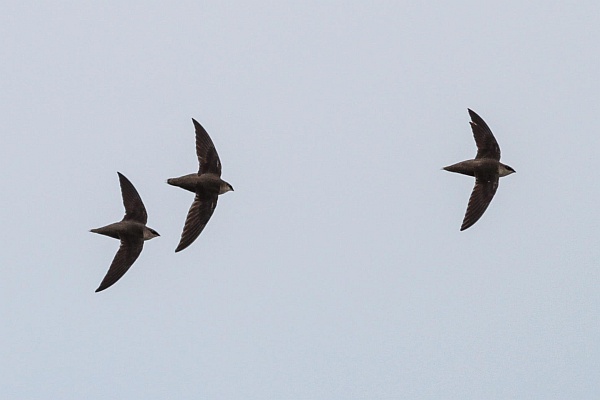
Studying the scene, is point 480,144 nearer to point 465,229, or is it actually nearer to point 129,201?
point 465,229

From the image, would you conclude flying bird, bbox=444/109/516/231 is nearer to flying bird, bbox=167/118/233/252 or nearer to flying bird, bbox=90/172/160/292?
flying bird, bbox=167/118/233/252

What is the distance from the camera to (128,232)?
4091cm

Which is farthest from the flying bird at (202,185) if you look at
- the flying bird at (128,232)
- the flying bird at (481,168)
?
the flying bird at (481,168)

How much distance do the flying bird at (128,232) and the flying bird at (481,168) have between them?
9.56m

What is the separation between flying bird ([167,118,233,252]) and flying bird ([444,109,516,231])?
7.15m

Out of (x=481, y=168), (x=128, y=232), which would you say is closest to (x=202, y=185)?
(x=128, y=232)

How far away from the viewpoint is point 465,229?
40281 millimetres

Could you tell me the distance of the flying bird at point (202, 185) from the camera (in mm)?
40844

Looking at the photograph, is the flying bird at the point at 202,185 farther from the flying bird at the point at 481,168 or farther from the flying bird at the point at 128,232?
the flying bird at the point at 481,168

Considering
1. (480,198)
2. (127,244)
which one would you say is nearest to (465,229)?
(480,198)

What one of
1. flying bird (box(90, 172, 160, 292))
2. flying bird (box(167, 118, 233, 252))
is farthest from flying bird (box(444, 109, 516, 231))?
flying bird (box(90, 172, 160, 292))

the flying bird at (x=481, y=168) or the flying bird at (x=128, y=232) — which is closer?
the flying bird at (x=128, y=232)

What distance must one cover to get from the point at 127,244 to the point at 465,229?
10372 millimetres

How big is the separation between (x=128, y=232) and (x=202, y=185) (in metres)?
2.70
